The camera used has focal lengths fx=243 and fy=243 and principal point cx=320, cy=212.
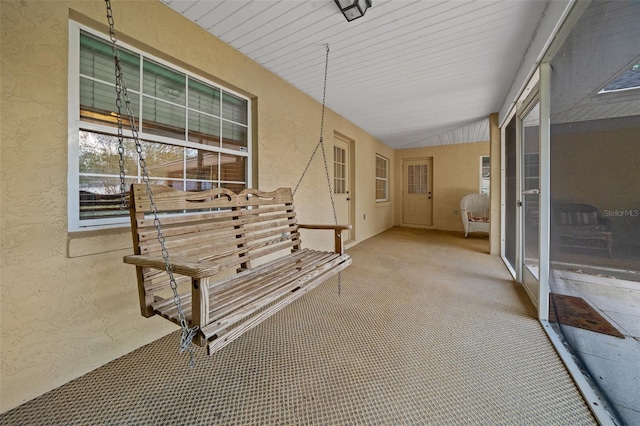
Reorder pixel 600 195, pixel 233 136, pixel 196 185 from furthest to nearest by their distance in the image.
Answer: pixel 233 136 → pixel 196 185 → pixel 600 195

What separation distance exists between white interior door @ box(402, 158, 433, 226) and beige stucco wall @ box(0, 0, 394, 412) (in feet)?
20.6

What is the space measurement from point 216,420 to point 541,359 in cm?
179

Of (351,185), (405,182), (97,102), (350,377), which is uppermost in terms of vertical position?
(405,182)

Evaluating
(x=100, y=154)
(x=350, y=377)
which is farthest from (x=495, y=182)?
(x=100, y=154)

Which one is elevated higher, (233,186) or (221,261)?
(233,186)

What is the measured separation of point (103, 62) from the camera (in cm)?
148

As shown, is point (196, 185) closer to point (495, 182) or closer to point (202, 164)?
point (202, 164)

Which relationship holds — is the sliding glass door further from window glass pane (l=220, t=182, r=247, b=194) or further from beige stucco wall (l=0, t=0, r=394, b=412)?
beige stucco wall (l=0, t=0, r=394, b=412)

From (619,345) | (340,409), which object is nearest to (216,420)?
(340,409)

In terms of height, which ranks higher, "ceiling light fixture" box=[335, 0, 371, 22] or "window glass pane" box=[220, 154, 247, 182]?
"ceiling light fixture" box=[335, 0, 371, 22]

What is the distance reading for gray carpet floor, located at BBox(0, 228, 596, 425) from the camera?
1084 mm

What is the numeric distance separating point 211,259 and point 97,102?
3.79ft

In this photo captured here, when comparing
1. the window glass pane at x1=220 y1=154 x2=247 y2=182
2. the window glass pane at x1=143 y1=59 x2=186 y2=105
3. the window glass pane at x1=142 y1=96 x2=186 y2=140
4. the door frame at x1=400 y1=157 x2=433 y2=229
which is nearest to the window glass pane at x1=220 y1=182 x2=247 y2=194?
the window glass pane at x1=220 y1=154 x2=247 y2=182

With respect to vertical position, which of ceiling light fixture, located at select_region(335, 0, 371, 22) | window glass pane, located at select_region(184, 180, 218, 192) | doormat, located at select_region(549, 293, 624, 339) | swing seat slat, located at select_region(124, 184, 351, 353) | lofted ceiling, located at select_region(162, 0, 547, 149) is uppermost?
lofted ceiling, located at select_region(162, 0, 547, 149)
